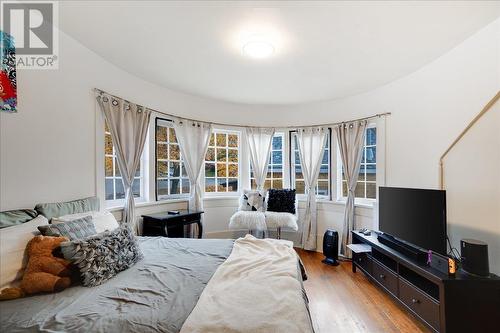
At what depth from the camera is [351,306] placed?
2.30 meters

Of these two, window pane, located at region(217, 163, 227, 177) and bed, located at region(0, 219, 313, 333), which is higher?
window pane, located at region(217, 163, 227, 177)

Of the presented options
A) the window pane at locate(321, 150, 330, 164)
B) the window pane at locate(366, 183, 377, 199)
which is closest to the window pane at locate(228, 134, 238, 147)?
the window pane at locate(321, 150, 330, 164)

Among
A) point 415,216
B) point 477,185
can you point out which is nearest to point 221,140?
point 415,216

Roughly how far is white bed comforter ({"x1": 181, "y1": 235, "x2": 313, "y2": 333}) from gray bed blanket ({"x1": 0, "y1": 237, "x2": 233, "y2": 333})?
9 centimetres

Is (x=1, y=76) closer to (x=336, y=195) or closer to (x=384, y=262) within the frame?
(x=384, y=262)

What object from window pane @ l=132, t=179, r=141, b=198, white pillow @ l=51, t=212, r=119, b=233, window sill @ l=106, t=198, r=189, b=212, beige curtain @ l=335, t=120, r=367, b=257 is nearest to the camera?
white pillow @ l=51, t=212, r=119, b=233

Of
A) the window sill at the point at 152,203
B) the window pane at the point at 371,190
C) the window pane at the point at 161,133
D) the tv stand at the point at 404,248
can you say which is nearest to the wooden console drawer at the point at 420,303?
the tv stand at the point at 404,248

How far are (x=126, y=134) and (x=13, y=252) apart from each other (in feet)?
5.82

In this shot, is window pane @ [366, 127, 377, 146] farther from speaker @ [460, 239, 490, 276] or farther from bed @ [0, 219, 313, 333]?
bed @ [0, 219, 313, 333]

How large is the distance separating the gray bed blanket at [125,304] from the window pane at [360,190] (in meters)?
2.88

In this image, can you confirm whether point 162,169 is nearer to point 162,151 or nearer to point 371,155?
point 162,151

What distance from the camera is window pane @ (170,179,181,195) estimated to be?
3.76 metres

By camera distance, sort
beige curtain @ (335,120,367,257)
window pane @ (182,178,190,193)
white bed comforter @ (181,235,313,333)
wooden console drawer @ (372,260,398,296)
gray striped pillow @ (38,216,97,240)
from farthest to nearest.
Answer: window pane @ (182,178,190,193) → beige curtain @ (335,120,367,257) → wooden console drawer @ (372,260,398,296) → gray striped pillow @ (38,216,97,240) → white bed comforter @ (181,235,313,333)

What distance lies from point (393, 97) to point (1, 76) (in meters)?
4.11
